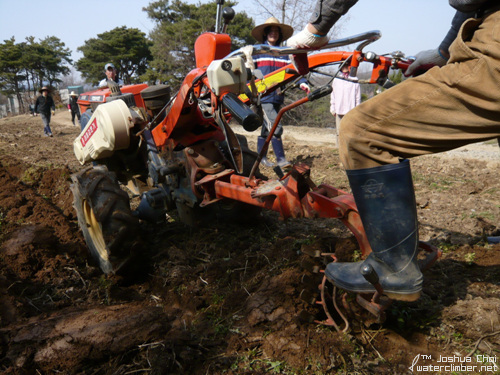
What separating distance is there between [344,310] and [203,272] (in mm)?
1299

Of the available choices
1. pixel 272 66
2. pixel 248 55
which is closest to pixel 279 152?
pixel 272 66

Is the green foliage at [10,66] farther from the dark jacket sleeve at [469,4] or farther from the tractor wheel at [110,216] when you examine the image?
the dark jacket sleeve at [469,4]

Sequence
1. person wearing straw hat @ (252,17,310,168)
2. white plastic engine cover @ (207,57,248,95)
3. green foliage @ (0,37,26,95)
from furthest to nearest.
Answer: green foliage @ (0,37,26,95), person wearing straw hat @ (252,17,310,168), white plastic engine cover @ (207,57,248,95)

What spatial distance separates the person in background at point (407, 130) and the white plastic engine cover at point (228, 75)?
692mm

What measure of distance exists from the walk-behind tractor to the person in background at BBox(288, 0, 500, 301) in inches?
13.0

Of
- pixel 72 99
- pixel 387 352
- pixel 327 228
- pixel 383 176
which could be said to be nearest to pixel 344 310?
pixel 387 352

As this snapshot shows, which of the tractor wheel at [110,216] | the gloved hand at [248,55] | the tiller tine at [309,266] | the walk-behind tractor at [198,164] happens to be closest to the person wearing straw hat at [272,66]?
the walk-behind tractor at [198,164]

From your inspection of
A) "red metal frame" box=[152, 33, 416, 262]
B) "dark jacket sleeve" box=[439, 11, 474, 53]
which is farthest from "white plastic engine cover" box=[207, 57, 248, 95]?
"dark jacket sleeve" box=[439, 11, 474, 53]

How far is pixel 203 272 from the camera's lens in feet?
10.9

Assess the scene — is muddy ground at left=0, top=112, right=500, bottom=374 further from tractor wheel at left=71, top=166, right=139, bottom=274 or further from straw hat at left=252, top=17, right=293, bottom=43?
straw hat at left=252, top=17, right=293, bottom=43

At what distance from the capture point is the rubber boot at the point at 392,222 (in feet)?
5.87

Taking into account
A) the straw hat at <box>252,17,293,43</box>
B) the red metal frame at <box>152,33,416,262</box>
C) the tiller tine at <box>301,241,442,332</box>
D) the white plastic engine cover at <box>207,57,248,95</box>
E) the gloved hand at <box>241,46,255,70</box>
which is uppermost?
the straw hat at <box>252,17,293,43</box>

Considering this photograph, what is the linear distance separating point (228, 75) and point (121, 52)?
106 feet

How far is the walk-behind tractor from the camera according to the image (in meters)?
2.53
